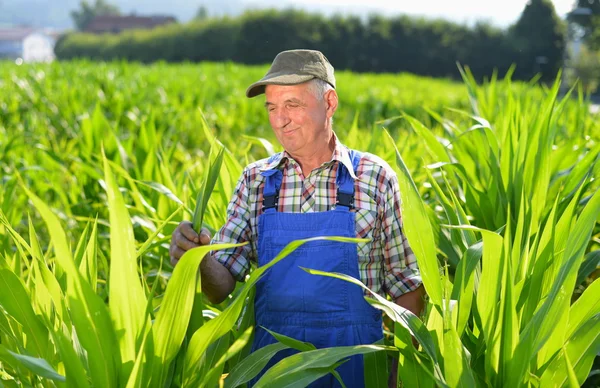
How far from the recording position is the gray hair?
200cm

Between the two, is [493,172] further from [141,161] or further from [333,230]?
Answer: [141,161]

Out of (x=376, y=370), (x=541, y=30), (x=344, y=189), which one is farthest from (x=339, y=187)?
(x=541, y=30)

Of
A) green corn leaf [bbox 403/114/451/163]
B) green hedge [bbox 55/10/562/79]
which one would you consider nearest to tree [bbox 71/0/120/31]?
green hedge [bbox 55/10/562/79]

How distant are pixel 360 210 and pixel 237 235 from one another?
327 millimetres

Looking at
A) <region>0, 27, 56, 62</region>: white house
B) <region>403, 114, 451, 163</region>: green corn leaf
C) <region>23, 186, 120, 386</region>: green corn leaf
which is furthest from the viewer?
<region>0, 27, 56, 62</region>: white house

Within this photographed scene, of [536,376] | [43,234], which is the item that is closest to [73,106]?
[43,234]

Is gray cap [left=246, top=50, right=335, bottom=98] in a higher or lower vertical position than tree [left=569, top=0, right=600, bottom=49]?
lower

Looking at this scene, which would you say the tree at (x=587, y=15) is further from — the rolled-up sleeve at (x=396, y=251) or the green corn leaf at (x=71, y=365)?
the green corn leaf at (x=71, y=365)

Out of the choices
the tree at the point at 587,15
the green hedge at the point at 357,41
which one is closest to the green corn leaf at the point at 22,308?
the tree at the point at 587,15

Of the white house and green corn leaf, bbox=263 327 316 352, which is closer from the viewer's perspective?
green corn leaf, bbox=263 327 316 352

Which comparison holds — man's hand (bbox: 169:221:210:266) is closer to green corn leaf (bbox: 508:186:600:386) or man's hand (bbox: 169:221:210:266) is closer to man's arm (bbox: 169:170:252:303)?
man's arm (bbox: 169:170:252:303)

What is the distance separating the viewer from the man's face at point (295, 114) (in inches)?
78.2

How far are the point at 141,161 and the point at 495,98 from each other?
2.39 m

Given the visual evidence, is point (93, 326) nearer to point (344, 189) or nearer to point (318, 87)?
point (344, 189)
